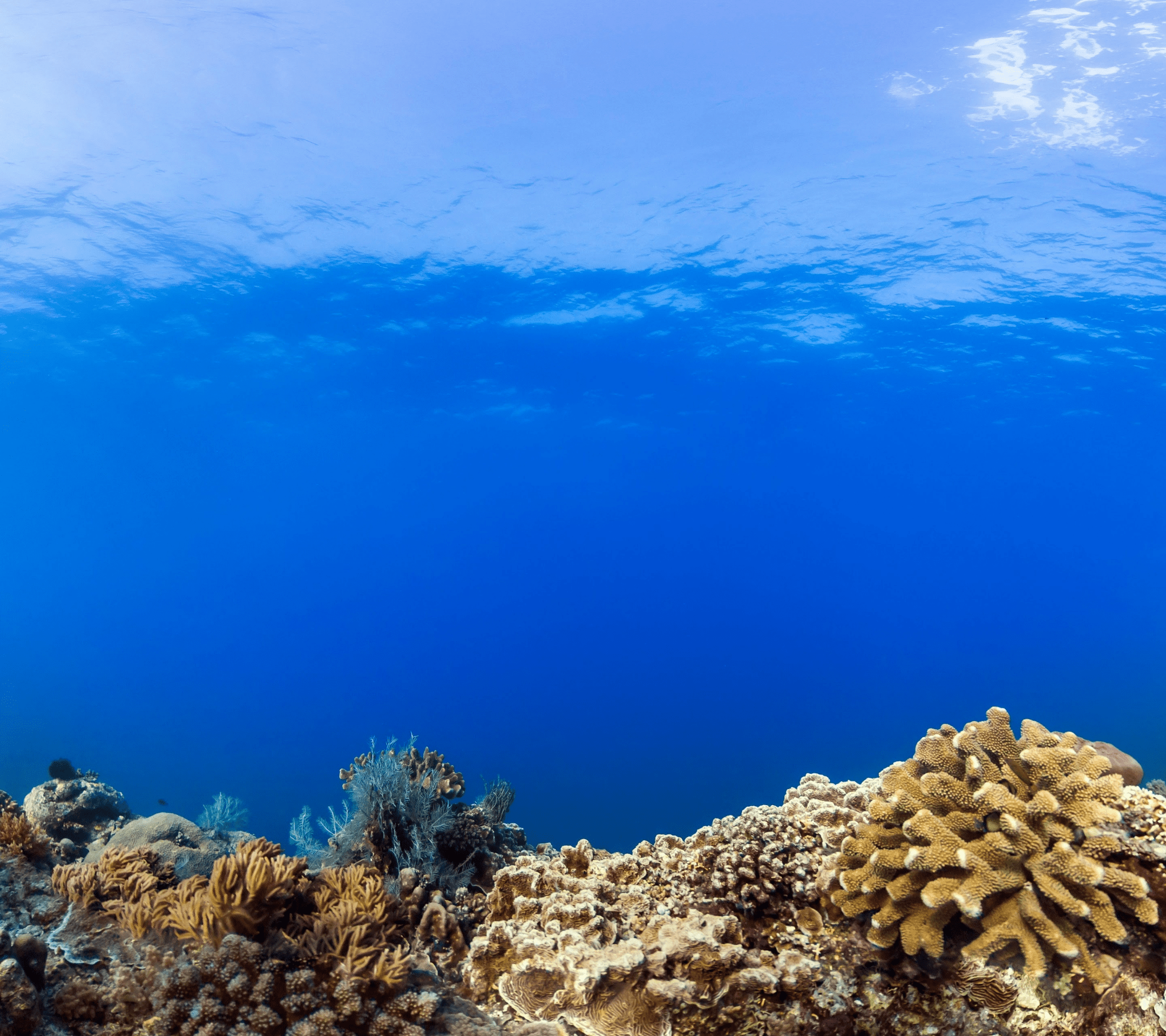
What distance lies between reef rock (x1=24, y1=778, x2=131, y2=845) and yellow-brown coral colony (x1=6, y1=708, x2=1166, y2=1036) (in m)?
5.40

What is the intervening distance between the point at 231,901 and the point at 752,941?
9.90ft

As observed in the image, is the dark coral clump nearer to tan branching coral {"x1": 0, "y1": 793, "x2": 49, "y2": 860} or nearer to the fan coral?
the fan coral

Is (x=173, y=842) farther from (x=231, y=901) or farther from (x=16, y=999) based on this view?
(x=231, y=901)

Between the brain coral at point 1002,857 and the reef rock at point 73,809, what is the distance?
9.60 m

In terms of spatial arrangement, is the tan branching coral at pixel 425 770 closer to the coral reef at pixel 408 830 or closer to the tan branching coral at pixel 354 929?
the coral reef at pixel 408 830

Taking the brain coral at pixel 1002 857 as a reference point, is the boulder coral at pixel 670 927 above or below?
below

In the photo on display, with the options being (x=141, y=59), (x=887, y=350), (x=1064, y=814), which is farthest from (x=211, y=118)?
(x=887, y=350)

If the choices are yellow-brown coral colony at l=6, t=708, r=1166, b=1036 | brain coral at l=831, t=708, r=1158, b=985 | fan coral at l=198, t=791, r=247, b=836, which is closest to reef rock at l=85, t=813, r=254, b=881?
fan coral at l=198, t=791, r=247, b=836

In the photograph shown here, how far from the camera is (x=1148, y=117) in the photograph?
66.1 feet

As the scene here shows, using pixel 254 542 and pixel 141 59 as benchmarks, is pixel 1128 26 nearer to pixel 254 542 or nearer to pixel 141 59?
pixel 141 59

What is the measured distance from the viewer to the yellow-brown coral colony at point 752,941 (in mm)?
3107

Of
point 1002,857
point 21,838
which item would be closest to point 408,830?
point 21,838

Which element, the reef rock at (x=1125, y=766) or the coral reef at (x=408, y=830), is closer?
the reef rock at (x=1125, y=766)

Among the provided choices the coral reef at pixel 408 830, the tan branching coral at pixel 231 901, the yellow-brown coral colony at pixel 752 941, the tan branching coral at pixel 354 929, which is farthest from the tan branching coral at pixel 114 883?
the coral reef at pixel 408 830
